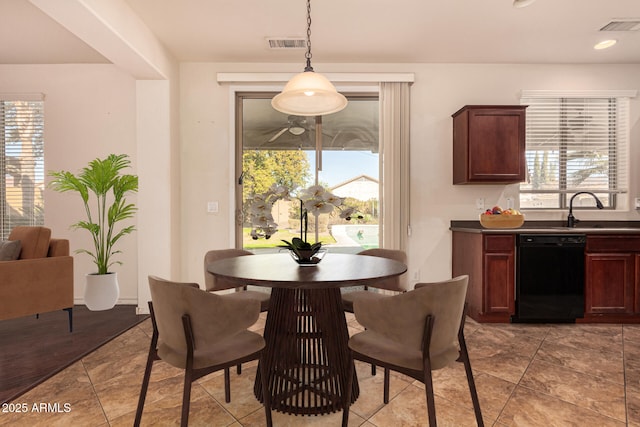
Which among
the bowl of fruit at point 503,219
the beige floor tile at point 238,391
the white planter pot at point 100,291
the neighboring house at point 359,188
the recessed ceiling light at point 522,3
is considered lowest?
the beige floor tile at point 238,391

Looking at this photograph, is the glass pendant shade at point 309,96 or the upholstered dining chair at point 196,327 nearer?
the upholstered dining chair at point 196,327

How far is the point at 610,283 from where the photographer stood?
3215 millimetres

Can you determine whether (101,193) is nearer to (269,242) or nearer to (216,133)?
(216,133)

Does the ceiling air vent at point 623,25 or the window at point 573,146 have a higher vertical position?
the ceiling air vent at point 623,25

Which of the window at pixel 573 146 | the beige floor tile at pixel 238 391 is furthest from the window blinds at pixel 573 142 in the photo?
the beige floor tile at pixel 238 391

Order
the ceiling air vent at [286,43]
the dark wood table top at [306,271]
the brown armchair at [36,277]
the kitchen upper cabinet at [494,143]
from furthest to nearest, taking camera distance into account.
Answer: the kitchen upper cabinet at [494,143] < the ceiling air vent at [286,43] < the brown armchair at [36,277] < the dark wood table top at [306,271]

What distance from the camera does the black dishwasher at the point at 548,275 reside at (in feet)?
10.4

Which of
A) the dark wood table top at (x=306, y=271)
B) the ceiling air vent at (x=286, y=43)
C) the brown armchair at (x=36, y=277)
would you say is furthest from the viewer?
the ceiling air vent at (x=286, y=43)

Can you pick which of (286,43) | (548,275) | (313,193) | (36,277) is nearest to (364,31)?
(286,43)

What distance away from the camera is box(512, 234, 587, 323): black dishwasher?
3.18 metres

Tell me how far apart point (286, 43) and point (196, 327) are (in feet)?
9.75

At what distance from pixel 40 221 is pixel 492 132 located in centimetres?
516

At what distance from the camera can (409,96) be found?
150 inches

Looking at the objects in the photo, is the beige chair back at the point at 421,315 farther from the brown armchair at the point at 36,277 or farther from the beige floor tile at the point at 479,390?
the brown armchair at the point at 36,277
